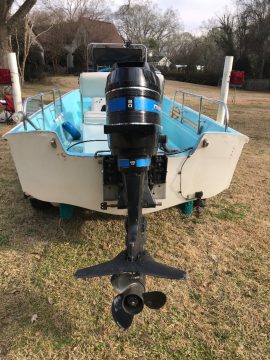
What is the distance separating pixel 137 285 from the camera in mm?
1668

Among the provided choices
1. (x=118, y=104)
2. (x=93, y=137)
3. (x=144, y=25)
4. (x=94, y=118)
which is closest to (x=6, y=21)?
(x=94, y=118)

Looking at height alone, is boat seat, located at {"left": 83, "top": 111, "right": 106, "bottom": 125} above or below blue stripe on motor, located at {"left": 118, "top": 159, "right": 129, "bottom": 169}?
below

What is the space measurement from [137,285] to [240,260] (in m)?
1.35

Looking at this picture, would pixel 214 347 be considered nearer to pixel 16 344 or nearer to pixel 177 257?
pixel 177 257

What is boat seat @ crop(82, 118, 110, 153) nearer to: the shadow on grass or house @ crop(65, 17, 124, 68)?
the shadow on grass

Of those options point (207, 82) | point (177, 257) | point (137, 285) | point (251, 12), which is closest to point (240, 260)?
point (177, 257)

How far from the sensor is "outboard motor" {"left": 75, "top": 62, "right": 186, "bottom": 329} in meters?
1.68

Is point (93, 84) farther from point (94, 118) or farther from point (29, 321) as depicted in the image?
point (29, 321)

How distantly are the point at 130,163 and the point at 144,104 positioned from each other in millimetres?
338

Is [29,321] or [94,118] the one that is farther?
[94,118]

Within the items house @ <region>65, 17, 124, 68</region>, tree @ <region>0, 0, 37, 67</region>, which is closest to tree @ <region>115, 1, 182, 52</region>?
house @ <region>65, 17, 124, 68</region>

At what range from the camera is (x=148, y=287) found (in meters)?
2.42

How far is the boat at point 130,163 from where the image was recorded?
1771mm

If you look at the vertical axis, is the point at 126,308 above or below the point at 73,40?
below
